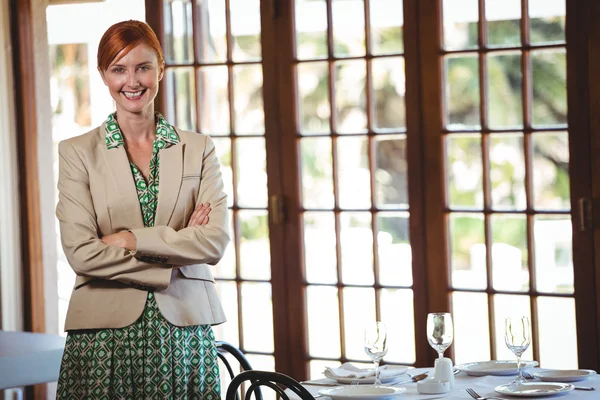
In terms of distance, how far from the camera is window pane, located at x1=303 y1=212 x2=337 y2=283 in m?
3.99

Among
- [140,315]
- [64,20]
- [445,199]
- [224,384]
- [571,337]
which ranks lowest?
[224,384]

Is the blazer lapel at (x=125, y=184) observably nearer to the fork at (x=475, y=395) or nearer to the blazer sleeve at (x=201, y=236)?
the blazer sleeve at (x=201, y=236)

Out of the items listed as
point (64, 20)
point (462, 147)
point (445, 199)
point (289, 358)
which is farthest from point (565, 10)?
point (462, 147)

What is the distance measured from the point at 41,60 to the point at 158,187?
6.77 ft

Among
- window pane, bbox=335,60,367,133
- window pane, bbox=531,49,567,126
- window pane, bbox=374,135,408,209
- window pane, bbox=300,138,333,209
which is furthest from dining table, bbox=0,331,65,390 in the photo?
window pane, bbox=531,49,567,126

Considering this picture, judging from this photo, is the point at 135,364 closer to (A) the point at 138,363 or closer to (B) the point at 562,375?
(A) the point at 138,363

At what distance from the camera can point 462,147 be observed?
45.0 feet

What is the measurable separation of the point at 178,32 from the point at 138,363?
208 centimetres

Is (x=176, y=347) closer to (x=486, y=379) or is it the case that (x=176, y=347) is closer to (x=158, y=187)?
(x=158, y=187)

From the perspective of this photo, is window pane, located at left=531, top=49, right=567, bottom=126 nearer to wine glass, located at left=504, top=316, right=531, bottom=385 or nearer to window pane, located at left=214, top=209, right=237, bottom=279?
window pane, located at left=214, top=209, right=237, bottom=279

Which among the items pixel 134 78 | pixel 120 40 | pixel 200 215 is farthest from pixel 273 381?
pixel 120 40

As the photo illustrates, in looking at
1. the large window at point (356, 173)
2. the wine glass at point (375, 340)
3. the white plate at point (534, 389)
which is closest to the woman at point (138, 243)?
the wine glass at point (375, 340)

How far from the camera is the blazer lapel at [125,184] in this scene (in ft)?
8.79

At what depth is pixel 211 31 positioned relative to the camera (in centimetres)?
418
